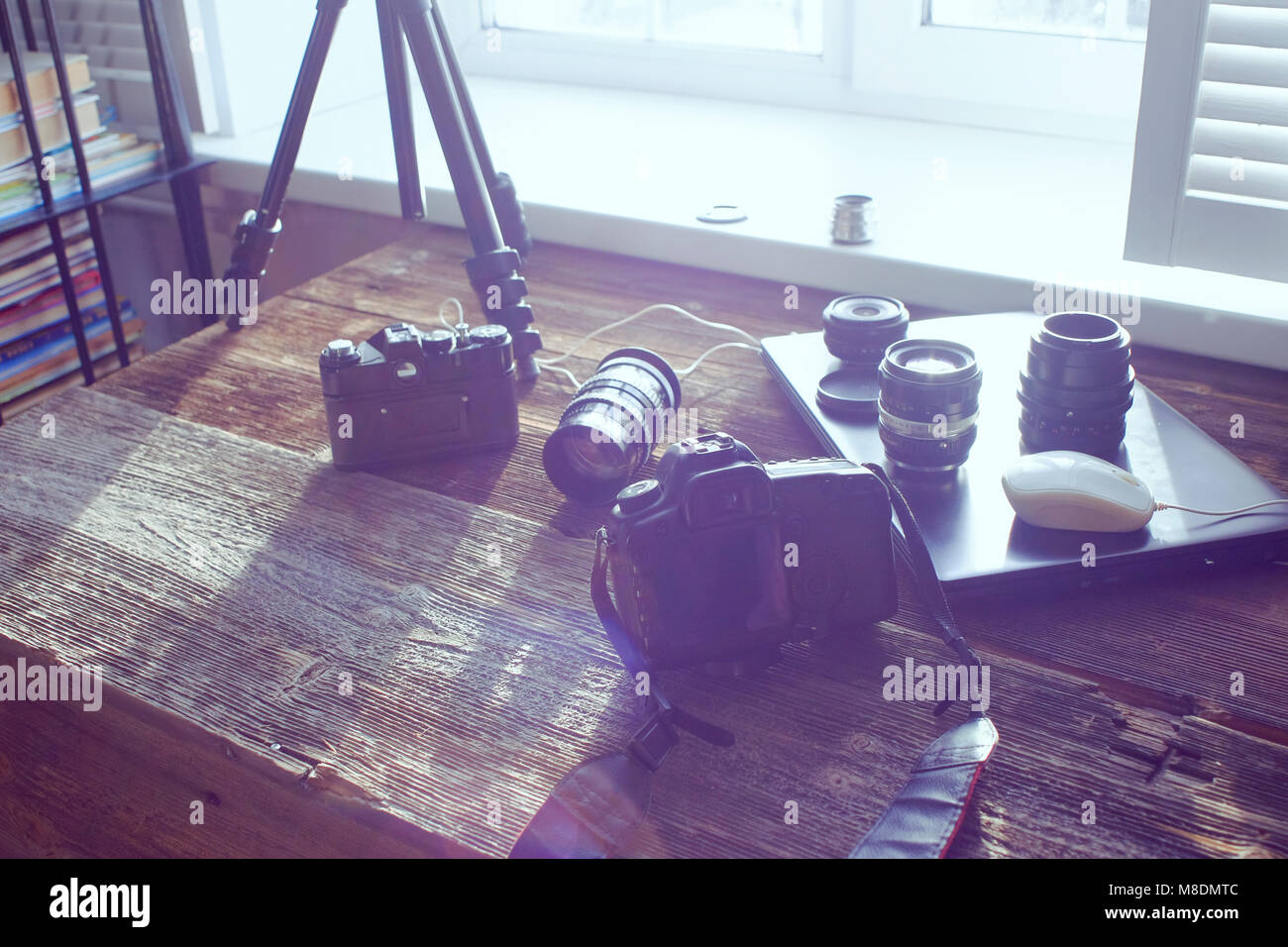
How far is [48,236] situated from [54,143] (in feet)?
0.45

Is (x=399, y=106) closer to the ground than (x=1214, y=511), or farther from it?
farther from it

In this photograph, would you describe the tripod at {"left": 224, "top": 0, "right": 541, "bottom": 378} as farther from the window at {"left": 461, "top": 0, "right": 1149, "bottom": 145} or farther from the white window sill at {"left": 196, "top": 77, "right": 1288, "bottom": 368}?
the window at {"left": 461, "top": 0, "right": 1149, "bottom": 145}

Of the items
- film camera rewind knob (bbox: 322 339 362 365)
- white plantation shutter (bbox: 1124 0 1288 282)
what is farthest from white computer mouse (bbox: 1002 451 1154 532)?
film camera rewind knob (bbox: 322 339 362 365)

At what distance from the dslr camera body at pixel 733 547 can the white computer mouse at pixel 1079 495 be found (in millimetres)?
116

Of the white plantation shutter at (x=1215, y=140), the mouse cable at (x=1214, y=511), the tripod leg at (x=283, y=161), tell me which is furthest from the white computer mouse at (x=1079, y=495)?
the tripod leg at (x=283, y=161)

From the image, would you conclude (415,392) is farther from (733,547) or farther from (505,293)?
(733,547)

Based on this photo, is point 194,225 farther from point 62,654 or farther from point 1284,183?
point 1284,183

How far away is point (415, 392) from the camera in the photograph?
2.79ft

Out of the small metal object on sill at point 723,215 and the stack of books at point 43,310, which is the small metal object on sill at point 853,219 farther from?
the stack of books at point 43,310

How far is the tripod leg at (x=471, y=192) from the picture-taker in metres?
0.96

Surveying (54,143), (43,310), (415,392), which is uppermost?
(54,143)

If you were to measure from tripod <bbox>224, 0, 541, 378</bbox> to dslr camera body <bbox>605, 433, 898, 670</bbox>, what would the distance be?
40 cm

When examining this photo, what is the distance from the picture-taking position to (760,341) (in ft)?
3.33

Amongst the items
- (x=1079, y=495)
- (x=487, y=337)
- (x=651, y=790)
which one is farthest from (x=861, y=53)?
(x=651, y=790)
